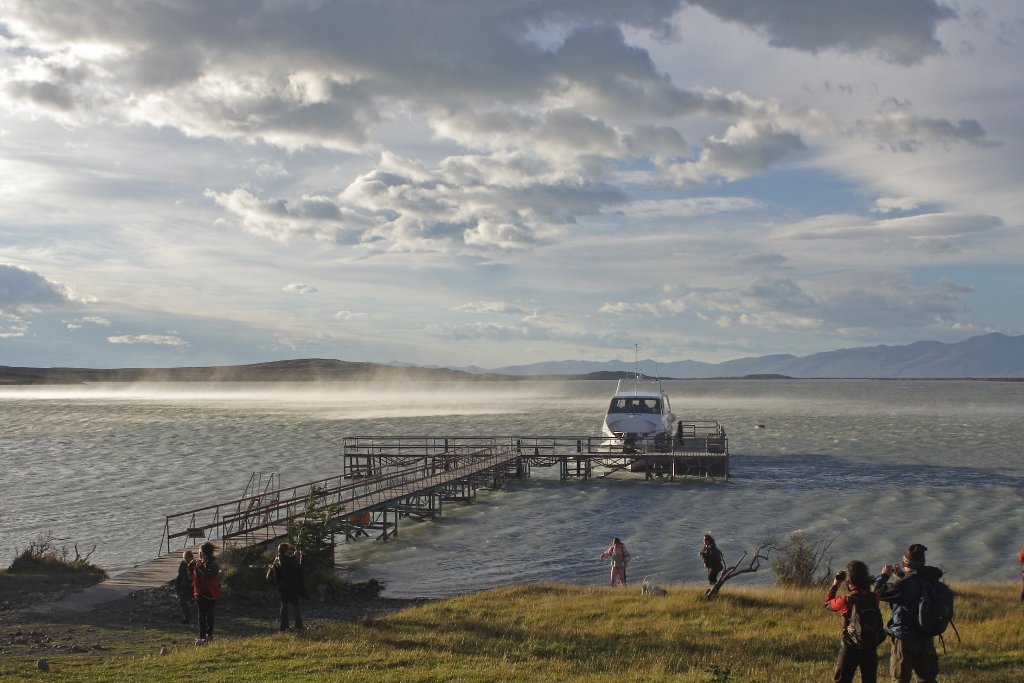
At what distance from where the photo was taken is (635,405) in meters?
45.9

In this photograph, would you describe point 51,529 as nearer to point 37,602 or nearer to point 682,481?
point 37,602

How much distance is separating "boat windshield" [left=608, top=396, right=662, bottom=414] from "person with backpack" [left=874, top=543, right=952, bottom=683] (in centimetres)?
3645

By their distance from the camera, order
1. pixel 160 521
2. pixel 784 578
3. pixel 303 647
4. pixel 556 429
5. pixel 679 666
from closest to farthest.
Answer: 1. pixel 679 666
2. pixel 303 647
3. pixel 784 578
4. pixel 160 521
5. pixel 556 429

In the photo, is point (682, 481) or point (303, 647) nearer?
point (303, 647)

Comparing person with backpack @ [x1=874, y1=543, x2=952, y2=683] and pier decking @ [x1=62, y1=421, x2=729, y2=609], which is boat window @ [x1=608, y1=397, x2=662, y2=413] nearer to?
pier decking @ [x1=62, y1=421, x2=729, y2=609]

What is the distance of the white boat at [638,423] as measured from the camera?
144 feet

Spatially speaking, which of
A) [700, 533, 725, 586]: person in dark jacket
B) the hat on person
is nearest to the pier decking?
[700, 533, 725, 586]: person in dark jacket

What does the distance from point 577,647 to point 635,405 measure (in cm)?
3287

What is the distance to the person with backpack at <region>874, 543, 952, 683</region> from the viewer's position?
865cm

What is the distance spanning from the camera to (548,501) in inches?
1436

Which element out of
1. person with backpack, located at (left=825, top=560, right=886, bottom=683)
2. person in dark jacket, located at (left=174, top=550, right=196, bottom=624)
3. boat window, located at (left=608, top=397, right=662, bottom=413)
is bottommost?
person in dark jacket, located at (left=174, top=550, right=196, bottom=624)

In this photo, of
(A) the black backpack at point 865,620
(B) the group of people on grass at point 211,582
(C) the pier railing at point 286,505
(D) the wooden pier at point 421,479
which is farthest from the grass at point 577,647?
(D) the wooden pier at point 421,479

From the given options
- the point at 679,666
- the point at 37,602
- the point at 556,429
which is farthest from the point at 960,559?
the point at 556,429

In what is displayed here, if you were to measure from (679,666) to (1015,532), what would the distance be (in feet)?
66.7
